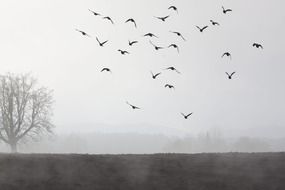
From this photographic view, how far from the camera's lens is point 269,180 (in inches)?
1120

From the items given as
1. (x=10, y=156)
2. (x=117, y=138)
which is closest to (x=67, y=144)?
(x=117, y=138)

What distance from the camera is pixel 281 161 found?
100 ft

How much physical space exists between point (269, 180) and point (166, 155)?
680cm

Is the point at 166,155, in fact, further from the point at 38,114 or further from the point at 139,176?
the point at 38,114

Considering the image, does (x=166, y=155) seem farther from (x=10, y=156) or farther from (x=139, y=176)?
(x=10, y=156)

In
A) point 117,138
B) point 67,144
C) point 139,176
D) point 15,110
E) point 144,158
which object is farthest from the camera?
point 117,138

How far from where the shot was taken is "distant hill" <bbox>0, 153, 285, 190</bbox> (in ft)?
90.1

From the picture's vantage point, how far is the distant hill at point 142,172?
2747 centimetres

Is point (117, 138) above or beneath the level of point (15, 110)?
above

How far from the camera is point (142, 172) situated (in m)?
28.8

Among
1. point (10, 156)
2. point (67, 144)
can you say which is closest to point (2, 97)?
point (10, 156)

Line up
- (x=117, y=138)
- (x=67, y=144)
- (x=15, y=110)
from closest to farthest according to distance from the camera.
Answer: (x=15, y=110), (x=67, y=144), (x=117, y=138)

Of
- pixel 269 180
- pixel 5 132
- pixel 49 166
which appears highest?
pixel 5 132

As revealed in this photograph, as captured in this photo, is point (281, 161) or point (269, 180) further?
point (281, 161)
